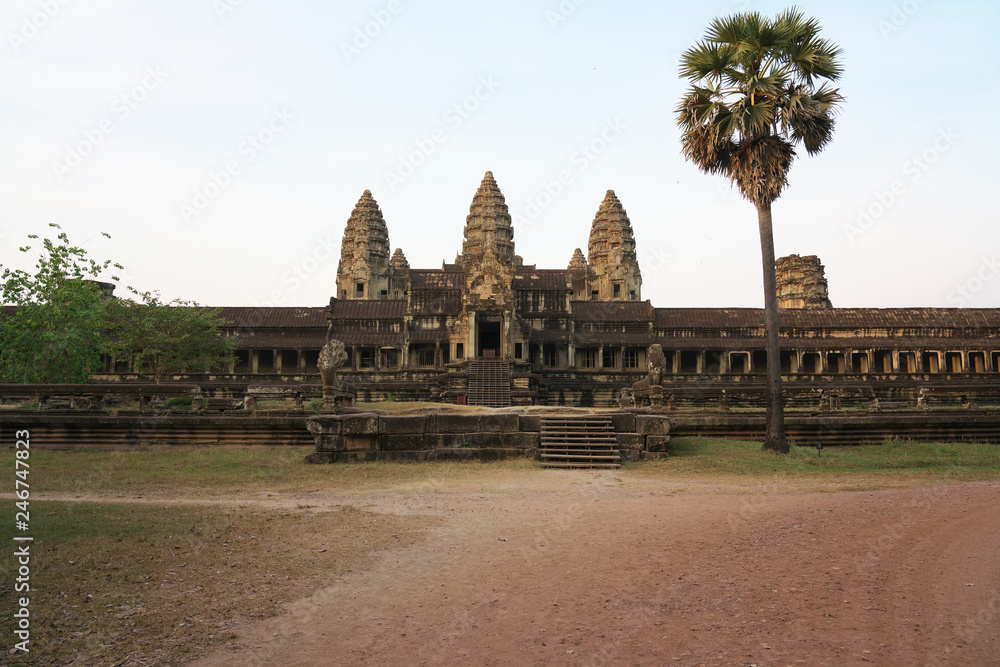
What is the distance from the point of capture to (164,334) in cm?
3053

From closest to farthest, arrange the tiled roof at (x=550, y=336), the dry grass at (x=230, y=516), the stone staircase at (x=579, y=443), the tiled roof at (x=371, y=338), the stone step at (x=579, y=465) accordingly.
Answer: the dry grass at (x=230, y=516) < the stone step at (x=579, y=465) < the stone staircase at (x=579, y=443) < the tiled roof at (x=371, y=338) < the tiled roof at (x=550, y=336)

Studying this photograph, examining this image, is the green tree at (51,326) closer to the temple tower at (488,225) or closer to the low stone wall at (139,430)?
the low stone wall at (139,430)

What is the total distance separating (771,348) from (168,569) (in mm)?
13643

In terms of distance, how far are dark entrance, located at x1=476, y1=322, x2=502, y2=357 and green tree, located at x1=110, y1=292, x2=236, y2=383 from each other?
45.5ft

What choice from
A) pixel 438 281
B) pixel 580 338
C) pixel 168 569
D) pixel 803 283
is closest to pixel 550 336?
pixel 580 338

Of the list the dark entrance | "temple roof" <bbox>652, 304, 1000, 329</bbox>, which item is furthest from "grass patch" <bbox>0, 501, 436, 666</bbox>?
"temple roof" <bbox>652, 304, 1000, 329</bbox>

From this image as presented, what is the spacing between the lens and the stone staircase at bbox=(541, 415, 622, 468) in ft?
43.0

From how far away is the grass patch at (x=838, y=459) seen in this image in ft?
41.4

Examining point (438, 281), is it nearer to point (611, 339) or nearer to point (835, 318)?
point (611, 339)

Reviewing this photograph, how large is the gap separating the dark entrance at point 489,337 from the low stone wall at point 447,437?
21.5 metres

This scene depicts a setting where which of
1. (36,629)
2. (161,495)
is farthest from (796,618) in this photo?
(161,495)

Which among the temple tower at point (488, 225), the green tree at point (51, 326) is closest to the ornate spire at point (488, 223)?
the temple tower at point (488, 225)

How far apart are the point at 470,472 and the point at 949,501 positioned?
7630mm

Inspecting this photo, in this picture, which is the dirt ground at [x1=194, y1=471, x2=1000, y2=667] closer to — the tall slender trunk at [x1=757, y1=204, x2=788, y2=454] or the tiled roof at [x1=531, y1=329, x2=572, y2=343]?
the tall slender trunk at [x1=757, y1=204, x2=788, y2=454]
